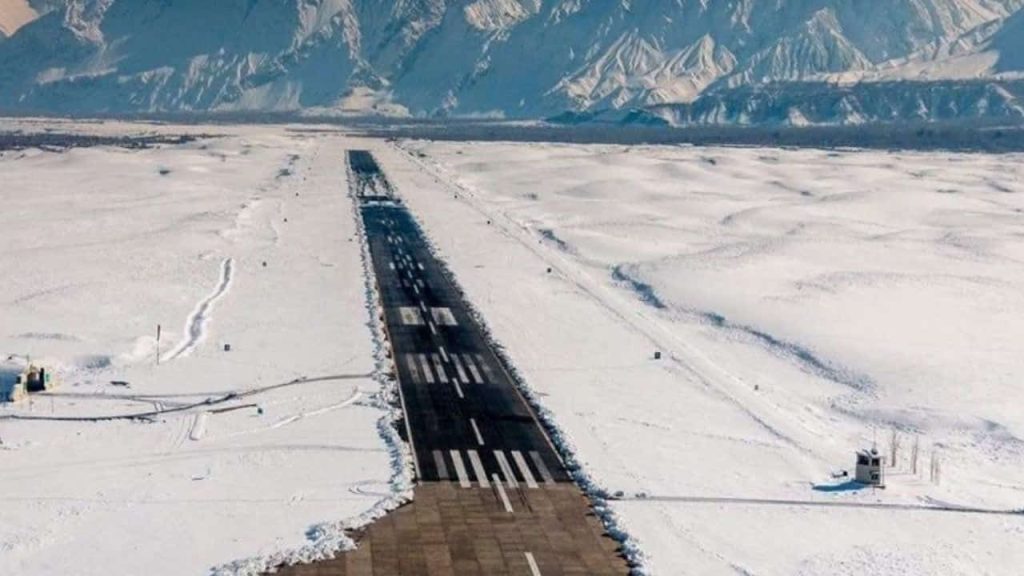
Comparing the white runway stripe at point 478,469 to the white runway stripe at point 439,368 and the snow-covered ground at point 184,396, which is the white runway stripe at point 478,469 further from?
the white runway stripe at point 439,368

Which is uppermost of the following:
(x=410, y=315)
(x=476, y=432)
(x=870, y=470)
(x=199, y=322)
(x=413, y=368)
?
(x=870, y=470)

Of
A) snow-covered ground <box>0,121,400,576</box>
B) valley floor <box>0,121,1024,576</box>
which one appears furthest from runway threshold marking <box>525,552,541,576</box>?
snow-covered ground <box>0,121,400,576</box>

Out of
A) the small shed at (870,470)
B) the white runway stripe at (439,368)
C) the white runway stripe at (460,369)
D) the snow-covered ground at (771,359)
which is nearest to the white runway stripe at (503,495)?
the snow-covered ground at (771,359)

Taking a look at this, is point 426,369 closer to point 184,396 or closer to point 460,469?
point 184,396

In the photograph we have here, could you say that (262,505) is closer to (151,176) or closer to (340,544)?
(340,544)

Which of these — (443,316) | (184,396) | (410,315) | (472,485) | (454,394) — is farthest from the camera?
(410,315)

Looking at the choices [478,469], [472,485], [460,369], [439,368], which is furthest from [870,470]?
[439,368]

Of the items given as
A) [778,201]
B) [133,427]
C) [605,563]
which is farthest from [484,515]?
[778,201]

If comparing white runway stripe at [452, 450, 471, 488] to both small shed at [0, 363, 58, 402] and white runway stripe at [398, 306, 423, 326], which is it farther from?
white runway stripe at [398, 306, 423, 326]
